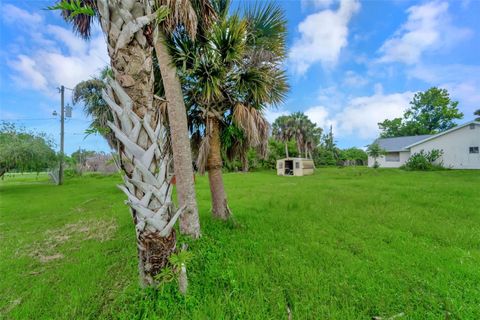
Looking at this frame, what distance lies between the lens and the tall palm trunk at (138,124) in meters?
1.58

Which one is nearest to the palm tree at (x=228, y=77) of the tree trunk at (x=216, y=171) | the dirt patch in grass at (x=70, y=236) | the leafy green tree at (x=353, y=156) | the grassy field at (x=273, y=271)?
the tree trunk at (x=216, y=171)

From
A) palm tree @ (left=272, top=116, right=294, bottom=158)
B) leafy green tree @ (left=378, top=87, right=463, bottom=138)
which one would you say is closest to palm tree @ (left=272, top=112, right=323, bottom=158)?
palm tree @ (left=272, top=116, right=294, bottom=158)

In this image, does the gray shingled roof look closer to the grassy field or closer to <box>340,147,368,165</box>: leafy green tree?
<box>340,147,368,165</box>: leafy green tree

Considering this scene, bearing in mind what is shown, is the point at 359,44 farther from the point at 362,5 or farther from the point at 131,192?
the point at 131,192

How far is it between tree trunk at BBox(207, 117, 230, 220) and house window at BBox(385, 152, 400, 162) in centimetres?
2896

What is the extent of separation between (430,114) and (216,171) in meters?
43.6

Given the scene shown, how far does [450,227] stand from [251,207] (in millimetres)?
4573

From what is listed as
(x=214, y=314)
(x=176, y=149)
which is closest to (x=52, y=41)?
(x=176, y=149)

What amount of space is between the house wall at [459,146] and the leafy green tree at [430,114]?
16.0m

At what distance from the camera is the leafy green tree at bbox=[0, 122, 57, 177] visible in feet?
40.6

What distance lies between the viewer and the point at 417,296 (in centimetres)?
220

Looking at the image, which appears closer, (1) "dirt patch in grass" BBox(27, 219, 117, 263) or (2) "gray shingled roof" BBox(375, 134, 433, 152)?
(1) "dirt patch in grass" BBox(27, 219, 117, 263)

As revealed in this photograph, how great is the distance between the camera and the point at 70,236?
15.0 ft

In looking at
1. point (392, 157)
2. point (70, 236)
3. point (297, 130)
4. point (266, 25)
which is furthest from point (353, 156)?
point (70, 236)
